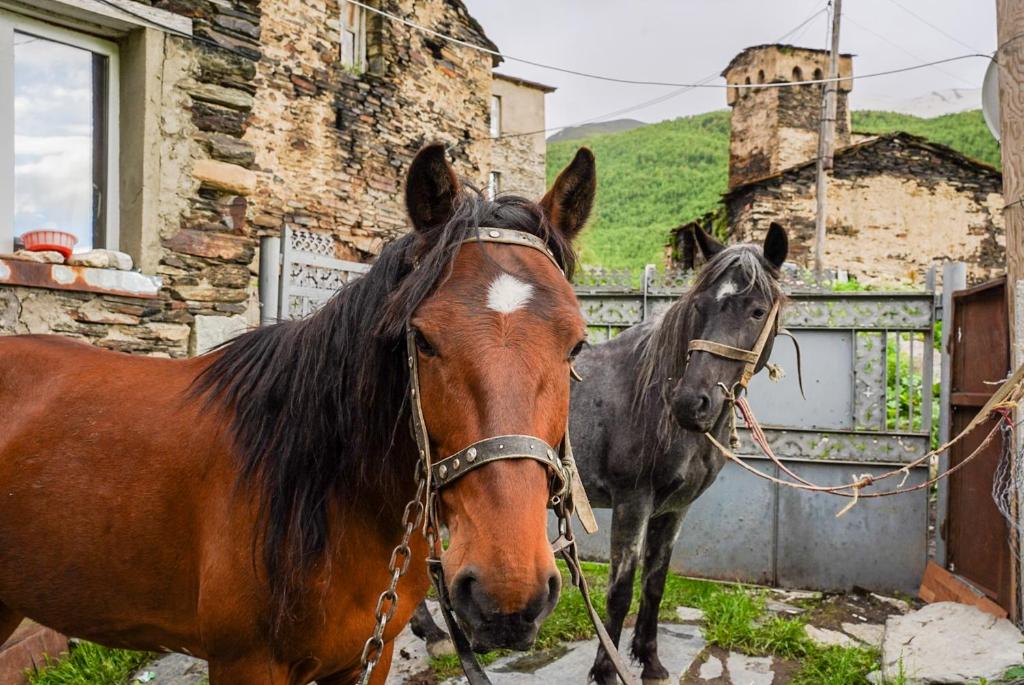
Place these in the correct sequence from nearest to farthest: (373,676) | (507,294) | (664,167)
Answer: (507,294) → (373,676) → (664,167)

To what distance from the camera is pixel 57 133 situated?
13.1 ft

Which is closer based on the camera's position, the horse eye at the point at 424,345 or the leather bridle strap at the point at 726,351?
the horse eye at the point at 424,345

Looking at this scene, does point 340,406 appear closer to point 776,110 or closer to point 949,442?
point 949,442

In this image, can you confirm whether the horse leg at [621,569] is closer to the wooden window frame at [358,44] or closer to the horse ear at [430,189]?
the horse ear at [430,189]

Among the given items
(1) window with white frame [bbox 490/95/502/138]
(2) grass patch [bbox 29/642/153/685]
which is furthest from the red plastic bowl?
(1) window with white frame [bbox 490/95/502/138]

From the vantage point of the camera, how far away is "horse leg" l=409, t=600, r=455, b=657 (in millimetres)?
4281

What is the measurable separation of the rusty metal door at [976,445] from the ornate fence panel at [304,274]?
438 cm

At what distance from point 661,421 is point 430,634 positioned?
188 centimetres

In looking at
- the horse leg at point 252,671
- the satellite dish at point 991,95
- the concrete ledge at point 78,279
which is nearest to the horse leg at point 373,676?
the horse leg at point 252,671

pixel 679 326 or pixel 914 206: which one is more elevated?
pixel 914 206

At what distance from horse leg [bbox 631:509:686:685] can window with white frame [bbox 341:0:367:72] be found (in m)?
12.2

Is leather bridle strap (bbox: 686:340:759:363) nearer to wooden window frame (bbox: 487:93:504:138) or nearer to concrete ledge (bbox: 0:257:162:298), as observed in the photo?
concrete ledge (bbox: 0:257:162:298)

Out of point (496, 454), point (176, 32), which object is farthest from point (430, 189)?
point (176, 32)

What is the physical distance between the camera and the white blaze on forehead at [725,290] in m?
3.79
